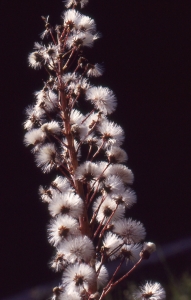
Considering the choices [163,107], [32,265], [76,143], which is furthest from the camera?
[163,107]

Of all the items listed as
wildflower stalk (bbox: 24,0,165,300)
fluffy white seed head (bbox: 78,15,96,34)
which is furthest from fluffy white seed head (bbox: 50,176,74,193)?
fluffy white seed head (bbox: 78,15,96,34)

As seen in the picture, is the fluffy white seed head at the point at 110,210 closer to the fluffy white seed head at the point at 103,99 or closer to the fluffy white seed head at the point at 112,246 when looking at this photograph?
the fluffy white seed head at the point at 112,246


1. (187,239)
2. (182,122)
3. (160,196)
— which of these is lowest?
(187,239)

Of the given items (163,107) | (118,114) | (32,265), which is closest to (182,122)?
(163,107)

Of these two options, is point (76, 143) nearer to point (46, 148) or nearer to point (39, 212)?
point (46, 148)

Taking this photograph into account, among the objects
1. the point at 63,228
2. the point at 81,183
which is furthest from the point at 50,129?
the point at 63,228

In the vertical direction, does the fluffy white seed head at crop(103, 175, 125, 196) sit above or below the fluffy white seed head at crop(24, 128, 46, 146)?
below

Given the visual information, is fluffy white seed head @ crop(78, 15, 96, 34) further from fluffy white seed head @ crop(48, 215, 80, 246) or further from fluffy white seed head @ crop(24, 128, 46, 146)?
fluffy white seed head @ crop(48, 215, 80, 246)

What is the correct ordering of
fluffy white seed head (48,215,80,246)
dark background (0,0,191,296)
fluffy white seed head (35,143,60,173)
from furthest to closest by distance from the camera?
dark background (0,0,191,296) < fluffy white seed head (35,143,60,173) < fluffy white seed head (48,215,80,246)
